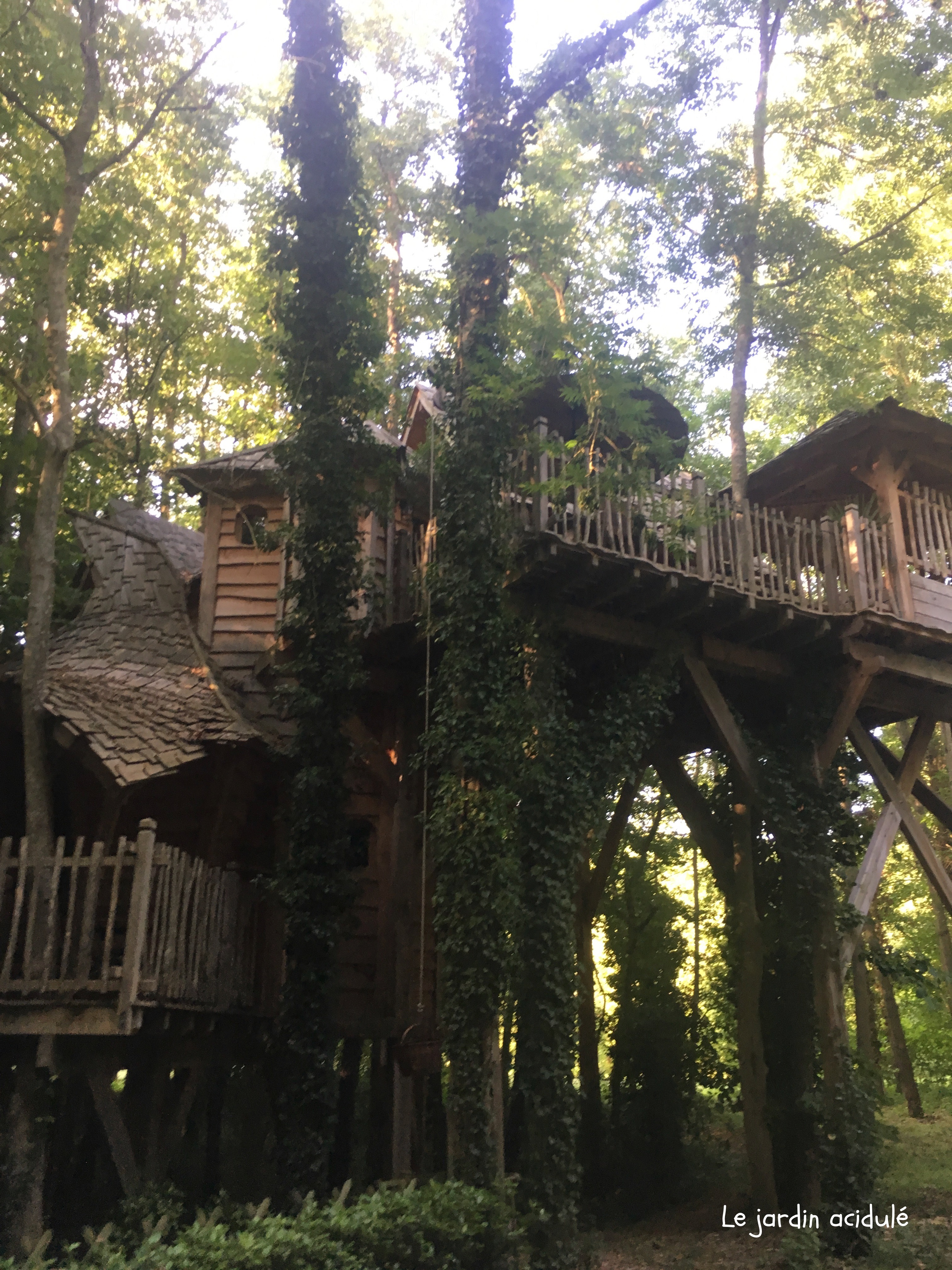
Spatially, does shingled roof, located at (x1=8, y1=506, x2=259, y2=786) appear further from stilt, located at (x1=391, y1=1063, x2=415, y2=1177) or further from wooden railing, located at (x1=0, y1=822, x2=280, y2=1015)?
stilt, located at (x1=391, y1=1063, x2=415, y2=1177)

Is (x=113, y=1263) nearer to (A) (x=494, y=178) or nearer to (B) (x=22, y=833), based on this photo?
(B) (x=22, y=833)

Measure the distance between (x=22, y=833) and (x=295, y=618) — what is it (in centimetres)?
437

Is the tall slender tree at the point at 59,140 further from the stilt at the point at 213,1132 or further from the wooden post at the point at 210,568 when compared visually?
the stilt at the point at 213,1132

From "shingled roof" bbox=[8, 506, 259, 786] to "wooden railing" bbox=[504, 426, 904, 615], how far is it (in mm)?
4097

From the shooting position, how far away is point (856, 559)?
1184cm

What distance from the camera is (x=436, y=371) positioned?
11594mm

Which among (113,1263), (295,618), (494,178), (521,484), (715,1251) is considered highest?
(494,178)

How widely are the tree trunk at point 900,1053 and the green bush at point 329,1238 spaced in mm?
14748

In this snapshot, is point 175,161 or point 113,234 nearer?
point 113,234

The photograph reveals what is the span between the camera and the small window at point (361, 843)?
12688 millimetres

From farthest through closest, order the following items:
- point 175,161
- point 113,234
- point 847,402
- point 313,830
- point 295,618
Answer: point 847,402 → point 175,161 → point 113,234 → point 295,618 → point 313,830

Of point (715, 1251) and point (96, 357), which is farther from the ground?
point (96, 357)

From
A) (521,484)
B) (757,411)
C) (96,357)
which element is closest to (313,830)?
(521,484)

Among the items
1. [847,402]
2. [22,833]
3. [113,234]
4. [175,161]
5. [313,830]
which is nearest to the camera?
[313,830]
